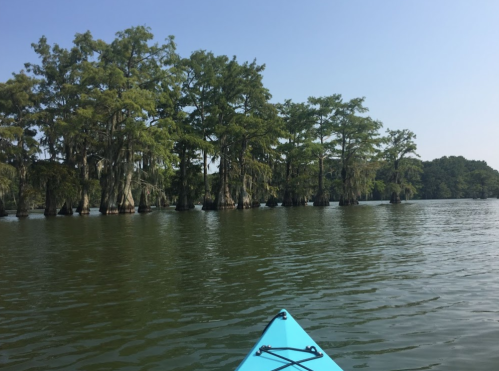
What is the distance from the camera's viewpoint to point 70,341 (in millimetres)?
5305

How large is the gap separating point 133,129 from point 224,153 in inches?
639

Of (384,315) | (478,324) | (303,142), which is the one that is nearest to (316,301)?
(384,315)

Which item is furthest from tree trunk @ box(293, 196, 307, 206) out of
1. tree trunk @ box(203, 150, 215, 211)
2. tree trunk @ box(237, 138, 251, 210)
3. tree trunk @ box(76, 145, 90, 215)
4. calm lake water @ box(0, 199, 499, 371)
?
calm lake water @ box(0, 199, 499, 371)

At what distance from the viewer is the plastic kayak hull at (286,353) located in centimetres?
355

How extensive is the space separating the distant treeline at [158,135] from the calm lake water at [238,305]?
28.1m

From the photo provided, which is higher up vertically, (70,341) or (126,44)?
(126,44)

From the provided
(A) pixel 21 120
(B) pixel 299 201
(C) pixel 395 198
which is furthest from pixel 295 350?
(C) pixel 395 198

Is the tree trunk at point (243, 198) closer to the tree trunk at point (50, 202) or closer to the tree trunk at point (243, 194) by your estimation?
the tree trunk at point (243, 194)

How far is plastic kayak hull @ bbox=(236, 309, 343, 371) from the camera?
11.6ft

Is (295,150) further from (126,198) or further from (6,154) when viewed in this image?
(6,154)

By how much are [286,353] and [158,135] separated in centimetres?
3788

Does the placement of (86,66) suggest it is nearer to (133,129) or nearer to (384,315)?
(133,129)

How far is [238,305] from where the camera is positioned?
6.86m

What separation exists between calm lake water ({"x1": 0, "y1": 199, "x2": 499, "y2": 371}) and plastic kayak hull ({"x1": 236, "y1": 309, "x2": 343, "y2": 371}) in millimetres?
796
